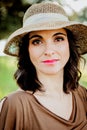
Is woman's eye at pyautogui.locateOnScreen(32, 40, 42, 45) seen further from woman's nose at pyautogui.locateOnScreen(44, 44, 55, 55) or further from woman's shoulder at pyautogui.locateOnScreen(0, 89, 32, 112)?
woman's shoulder at pyautogui.locateOnScreen(0, 89, 32, 112)

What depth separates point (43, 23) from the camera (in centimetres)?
224

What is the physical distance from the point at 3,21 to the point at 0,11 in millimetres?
106

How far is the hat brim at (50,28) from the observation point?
2.22 meters

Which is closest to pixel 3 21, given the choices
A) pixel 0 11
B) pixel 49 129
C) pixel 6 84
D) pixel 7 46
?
pixel 0 11

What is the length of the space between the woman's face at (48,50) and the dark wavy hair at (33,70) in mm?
66

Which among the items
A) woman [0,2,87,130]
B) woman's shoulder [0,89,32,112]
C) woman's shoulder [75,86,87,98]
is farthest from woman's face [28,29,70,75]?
woman's shoulder [75,86,87,98]

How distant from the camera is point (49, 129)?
2246 mm

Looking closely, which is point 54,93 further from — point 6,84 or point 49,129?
point 6,84

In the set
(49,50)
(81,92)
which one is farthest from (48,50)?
(81,92)

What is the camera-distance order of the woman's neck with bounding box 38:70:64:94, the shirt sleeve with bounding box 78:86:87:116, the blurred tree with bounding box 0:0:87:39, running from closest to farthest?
the woman's neck with bounding box 38:70:64:94 < the shirt sleeve with bounding box 78:86:87:116 < the blurred tree with bounding box 0:0:87:39

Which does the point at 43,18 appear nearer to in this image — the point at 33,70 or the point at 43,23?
the point at 43,23

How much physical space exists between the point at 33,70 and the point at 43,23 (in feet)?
0.79

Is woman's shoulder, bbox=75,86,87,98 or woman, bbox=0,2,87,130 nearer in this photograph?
woman, bbox=0,2,87,130

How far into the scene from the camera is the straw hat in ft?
7.32
